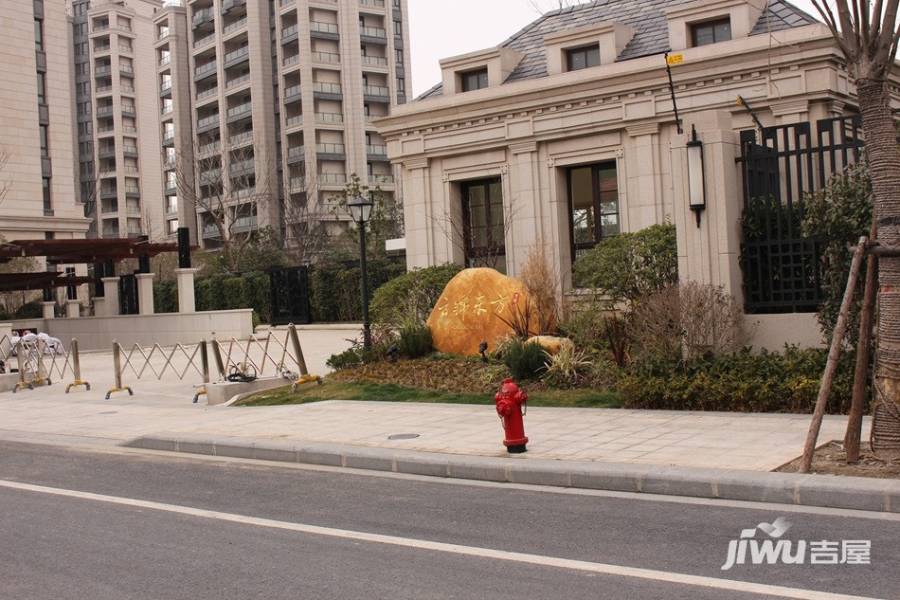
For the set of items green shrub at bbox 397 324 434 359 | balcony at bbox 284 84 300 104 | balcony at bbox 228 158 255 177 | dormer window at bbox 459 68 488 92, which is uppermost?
balcony at bbox 284 84 300 104

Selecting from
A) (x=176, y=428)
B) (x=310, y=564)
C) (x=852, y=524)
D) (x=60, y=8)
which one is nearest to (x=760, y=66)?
(x=176, y=428)

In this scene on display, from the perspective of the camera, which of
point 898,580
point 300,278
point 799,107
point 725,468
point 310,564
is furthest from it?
point 300,278

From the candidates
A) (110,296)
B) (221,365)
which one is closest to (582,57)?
(221,365)

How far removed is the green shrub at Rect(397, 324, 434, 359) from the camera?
17.2 metres

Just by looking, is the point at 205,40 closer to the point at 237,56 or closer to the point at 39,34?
the point at 237,56

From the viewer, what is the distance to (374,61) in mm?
77062

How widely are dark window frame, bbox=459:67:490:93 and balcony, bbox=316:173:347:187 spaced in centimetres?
4642

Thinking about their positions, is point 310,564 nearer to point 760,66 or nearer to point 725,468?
point 725,468

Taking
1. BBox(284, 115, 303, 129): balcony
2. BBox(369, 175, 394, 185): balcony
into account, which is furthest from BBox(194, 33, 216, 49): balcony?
BBox(369, 175, 394, 185): balcony

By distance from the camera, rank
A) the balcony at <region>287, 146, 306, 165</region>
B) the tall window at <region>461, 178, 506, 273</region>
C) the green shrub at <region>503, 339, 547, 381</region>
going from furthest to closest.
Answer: the balcony at <region>287, 146, 306, 165</region>
the tall window at <region>461, 178, 506, 273</region>
the green shrub at <region>503, 339, 547, 381</region>

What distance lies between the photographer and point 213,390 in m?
16.0

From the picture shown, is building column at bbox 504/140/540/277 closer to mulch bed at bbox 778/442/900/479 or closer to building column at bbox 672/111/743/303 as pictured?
building column at bbox 672/111/743/303

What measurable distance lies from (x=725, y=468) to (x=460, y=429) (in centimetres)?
391

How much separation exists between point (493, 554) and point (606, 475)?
2.31 metres
